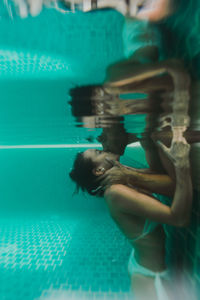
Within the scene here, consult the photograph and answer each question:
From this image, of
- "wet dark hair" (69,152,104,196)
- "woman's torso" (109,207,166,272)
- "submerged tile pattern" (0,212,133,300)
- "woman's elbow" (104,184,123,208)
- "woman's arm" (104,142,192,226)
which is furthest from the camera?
"submerged tile pattern" (0,212,133,300)

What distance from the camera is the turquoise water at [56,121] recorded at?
6.52ft

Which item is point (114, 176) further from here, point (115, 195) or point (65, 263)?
point (65, 263)

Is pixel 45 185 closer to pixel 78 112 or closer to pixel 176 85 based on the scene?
pixel 78 112

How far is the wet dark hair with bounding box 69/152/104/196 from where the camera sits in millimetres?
3316

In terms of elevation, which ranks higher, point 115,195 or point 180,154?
point 180,154

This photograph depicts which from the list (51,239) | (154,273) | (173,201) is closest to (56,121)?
(51,239)

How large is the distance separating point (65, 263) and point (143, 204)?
3.62 meters

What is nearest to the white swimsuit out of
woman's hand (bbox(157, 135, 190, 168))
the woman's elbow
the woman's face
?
the woman's elbow

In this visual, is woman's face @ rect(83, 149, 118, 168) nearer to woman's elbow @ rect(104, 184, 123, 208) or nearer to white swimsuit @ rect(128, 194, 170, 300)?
woman's elbow @ rect(104, 184, 123, 208)

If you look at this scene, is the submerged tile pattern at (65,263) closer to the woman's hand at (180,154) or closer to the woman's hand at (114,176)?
the woman's hand at (114,176)

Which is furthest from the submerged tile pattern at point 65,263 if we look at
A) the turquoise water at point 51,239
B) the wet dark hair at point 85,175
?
the wet dark hair at point 85,175

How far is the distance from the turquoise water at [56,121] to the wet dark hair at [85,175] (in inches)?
54.3

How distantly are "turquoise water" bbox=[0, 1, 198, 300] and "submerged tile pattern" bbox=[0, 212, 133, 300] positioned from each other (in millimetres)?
Answer: 22

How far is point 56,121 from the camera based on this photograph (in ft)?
20.1
